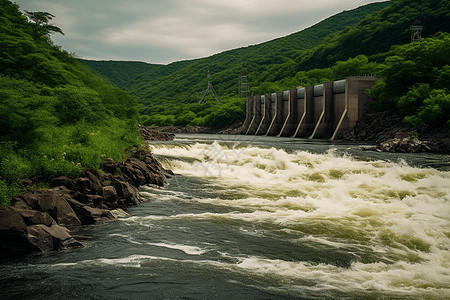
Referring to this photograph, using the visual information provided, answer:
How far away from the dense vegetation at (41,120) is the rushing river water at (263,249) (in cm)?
325

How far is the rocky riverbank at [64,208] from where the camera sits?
8391 millimetres

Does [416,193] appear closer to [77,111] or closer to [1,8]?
[77,111]

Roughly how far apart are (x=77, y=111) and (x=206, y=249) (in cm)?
1531

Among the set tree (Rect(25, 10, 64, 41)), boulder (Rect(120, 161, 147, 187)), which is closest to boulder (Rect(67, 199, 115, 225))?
boulder (Rect(120, 161, 147, 187))

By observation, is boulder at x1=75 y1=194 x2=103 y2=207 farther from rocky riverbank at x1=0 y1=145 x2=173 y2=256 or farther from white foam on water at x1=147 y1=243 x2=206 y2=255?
white foam on water at x1=147 y1=243 x2=206 y2=255

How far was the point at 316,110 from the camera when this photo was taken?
6438 centimetres

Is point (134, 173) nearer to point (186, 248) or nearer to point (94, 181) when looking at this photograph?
point (94, 181)

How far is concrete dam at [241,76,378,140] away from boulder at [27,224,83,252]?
48.0 meters

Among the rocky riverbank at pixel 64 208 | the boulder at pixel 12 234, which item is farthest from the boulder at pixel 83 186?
the boulder at pixel 12 234

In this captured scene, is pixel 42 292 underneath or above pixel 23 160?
underneath

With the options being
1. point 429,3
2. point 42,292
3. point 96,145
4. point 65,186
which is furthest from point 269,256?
point 429,3

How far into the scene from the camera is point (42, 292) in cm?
Answer: 656

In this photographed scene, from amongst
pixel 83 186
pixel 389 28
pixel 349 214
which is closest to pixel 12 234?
pixel 83 186

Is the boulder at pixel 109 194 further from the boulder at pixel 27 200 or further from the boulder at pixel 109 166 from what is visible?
the boulder at pixel 27 200
